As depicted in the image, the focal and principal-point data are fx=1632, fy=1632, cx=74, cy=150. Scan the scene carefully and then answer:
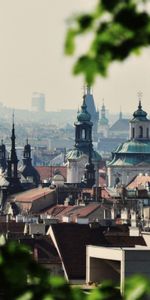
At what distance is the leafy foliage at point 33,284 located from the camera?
5.41 meters

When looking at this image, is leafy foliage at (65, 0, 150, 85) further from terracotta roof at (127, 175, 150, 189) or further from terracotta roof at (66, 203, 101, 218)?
terracotta roof at (127, 175, 150, 189)

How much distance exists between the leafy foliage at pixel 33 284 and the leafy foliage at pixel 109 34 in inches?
25.5

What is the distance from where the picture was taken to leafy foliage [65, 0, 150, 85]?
532 centimetres

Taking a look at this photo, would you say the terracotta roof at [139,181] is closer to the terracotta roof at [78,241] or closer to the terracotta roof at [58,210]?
the terracotta roof at [58,210]

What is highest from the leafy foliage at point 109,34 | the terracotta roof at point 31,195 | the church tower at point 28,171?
the church tower at point 28,171

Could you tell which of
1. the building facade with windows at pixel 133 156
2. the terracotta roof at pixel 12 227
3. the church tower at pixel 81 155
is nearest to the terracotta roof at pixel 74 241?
the terracotta roof at pixel 12 227

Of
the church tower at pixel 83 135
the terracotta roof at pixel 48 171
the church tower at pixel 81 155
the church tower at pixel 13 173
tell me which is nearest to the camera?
the church tower at pixel 13 173

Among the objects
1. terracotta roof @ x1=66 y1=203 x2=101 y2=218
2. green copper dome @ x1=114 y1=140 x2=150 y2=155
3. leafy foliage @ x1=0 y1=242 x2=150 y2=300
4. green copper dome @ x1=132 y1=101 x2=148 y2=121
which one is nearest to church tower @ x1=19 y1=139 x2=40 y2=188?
green copper dome @ x1=114 y1=140 x2=150 y2=155

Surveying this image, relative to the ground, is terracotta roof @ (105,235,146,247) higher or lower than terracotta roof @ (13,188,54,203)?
lower

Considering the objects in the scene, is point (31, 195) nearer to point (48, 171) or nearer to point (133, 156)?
point (133, 156)

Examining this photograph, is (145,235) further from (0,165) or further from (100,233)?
(0,165)

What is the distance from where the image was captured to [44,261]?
51906mm

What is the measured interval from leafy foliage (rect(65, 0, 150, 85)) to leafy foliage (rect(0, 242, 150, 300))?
648 millimetres

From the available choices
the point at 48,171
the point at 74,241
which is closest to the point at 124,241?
the point at 74,241
